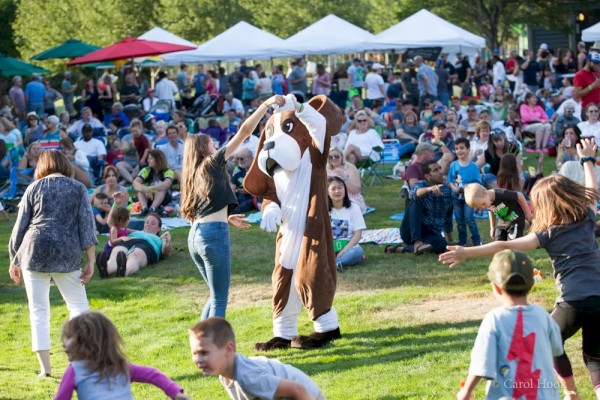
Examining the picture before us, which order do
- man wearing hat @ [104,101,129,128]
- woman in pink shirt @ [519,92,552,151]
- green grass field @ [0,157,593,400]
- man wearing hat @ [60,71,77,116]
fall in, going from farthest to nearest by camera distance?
man wearing hat @ [60,71,77,116] → man wearing hat @ [104,101,129,128] → woman in pink shirt @ [519,92,552,151] → green grass field @ [0,157,593,400]

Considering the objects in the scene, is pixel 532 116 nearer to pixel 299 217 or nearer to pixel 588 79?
pixel 588 79

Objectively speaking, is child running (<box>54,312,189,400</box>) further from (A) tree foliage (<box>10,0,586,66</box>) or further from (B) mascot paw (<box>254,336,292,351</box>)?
(A) tree foliage (<box>10,0,586,66</box>)

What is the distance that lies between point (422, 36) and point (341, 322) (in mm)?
21623

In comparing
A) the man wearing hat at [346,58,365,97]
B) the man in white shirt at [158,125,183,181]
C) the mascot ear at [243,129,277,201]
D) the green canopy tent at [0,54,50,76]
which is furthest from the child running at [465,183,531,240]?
the man wearing hat at [346,58,365,97]

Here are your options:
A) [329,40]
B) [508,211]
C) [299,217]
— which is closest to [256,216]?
[508,211]

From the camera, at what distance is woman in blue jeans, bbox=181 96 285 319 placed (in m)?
7.66

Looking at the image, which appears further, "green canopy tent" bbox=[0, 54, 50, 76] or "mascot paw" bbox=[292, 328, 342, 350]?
"green canopy tent" bbox=[0, 54, 50, 76]

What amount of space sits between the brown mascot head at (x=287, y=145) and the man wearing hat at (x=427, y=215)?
3.93 m

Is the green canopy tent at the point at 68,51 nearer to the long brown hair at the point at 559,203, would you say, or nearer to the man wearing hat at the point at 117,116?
the man wearing hat at the point at 117,116

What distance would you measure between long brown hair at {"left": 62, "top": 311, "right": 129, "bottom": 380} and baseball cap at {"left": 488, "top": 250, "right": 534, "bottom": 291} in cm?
179

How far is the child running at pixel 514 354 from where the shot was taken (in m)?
4.63

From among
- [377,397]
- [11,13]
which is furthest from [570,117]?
[11,13]

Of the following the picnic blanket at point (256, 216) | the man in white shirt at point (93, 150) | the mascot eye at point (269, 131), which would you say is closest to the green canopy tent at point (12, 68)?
the man in white shirt at point (93, 150)

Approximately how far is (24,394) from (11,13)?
42749 millimetres
